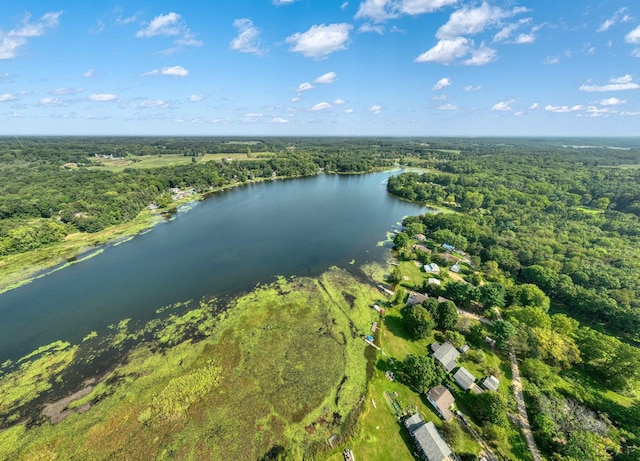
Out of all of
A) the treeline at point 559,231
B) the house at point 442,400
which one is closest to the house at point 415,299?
the house at point 442,400

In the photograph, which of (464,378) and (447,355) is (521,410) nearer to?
(464,378)

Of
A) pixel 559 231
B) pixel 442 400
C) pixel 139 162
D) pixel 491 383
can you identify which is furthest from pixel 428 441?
pixel 139 162

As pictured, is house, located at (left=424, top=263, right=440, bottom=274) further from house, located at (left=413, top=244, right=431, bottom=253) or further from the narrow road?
the narrow road

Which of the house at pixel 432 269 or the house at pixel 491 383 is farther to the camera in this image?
the house at pixel 432 269

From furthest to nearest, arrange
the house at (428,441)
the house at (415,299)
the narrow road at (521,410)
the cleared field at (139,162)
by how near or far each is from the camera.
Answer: the cleared field at (139,162), the house at (415,299), the narrow road at (521,410), the house at (428,441)

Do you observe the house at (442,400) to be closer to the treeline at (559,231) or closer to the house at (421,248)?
the treeline at (559,231)

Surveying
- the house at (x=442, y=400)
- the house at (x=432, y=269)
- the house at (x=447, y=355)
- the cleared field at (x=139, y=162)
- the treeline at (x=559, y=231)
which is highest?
the cleared field at (x=139, y=162)
